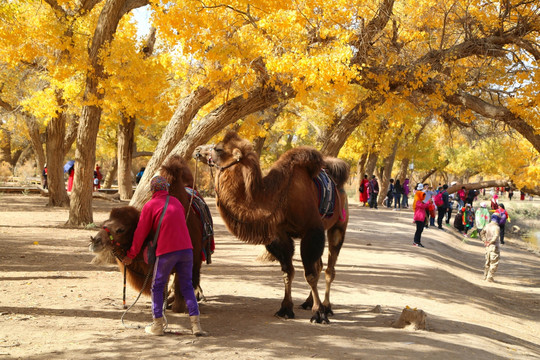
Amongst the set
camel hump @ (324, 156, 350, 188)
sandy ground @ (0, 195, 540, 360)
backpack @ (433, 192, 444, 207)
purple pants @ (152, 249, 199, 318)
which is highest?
camel hump @ (324, 156, 350, 188)

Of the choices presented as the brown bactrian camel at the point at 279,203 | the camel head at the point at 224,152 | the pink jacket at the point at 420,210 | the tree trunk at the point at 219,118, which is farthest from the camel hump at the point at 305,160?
the pink jacket at the point at 420,210

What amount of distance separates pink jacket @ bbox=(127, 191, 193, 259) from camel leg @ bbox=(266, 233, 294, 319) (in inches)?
66.3

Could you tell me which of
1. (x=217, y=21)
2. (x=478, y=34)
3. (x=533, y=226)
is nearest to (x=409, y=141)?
(x=533, y=226)

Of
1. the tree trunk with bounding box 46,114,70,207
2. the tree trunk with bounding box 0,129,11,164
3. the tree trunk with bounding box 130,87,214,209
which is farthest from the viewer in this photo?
the tree trunk with bounding box 0,129,11,164

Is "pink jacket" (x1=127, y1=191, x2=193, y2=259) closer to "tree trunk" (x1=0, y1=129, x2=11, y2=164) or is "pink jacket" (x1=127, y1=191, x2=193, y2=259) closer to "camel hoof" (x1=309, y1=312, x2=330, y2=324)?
"camel hoof" (x1=309, y1=312, x2=330, y2=324)

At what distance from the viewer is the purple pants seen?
5895 millimetres

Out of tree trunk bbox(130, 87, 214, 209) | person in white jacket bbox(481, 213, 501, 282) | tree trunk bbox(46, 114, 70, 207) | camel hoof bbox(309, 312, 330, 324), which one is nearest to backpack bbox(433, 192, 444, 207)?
person in white jacket bbox(481, 213, 501, 282)

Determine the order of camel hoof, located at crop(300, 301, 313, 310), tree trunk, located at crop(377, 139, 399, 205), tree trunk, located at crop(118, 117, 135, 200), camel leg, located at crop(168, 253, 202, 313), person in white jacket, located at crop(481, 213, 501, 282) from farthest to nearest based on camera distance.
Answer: tree trunk, located at crop(377, 139, 399, 205) < tree trunk, located at crop(118, 117, 135, 200) < person in white jacket, located at crop(481, 213, 501, 282) < camel hoof, located at crop(300, 301, 313, 310) < camel leg, located at crop(168, 253, 202, 313)

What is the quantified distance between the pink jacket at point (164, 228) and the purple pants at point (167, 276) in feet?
0.26

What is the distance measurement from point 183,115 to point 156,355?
942cm

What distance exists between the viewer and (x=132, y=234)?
6.31 m

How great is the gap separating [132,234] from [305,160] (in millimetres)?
2539

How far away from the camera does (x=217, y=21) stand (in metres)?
12.7

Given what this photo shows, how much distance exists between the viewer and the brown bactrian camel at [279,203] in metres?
6.66
